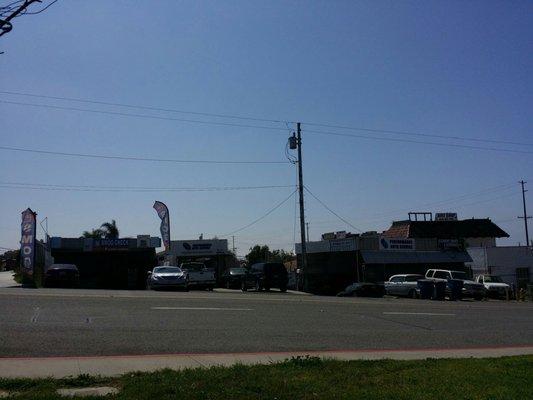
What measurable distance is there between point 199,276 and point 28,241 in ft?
36.6

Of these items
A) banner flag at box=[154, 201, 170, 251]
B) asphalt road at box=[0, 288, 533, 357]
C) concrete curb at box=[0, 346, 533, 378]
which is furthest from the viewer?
banner flag at box=[154, 201, 170, 251]

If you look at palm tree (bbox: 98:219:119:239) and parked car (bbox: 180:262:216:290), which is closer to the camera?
parked car (bbox: 180:262:216:290)

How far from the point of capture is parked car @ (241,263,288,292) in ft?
119

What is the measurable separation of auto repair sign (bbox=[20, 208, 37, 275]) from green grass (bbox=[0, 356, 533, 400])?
30624 mm

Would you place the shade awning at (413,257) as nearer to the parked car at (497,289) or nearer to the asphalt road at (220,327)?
the parked car at (497,289)

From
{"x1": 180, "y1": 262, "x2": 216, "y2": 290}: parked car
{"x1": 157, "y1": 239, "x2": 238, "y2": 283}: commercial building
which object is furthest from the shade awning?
{"x1": 180, "y1": 262, "x2": 216, "y2": 290}: parked car

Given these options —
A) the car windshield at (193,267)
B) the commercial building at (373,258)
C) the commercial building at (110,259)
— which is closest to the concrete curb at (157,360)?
the car windshield at (193,267)

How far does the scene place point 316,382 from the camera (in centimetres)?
805

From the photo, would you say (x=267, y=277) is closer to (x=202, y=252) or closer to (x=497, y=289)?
(x=497, y=289)

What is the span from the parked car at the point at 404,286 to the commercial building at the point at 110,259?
20077mm

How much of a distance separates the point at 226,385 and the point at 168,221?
130 feet

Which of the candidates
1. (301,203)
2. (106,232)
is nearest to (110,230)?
(106,232)

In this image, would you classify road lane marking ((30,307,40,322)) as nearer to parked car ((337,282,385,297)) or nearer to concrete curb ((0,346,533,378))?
concrete curb ((0,346,533,378))

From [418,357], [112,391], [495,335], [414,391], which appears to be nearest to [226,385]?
[112,391]
